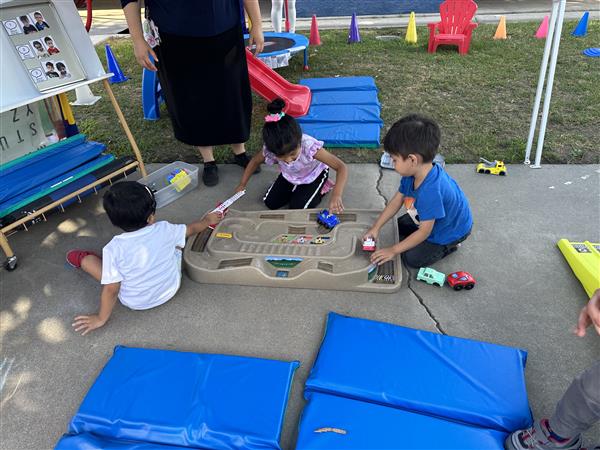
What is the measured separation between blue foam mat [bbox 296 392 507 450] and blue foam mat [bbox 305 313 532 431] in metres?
0.06

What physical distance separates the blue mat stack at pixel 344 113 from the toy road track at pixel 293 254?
1362mm

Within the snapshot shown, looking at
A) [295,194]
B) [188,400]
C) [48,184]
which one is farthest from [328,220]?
[48,184]

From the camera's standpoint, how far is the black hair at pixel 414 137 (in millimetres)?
2064

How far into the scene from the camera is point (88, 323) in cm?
230

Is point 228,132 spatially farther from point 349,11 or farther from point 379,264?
point 349,11

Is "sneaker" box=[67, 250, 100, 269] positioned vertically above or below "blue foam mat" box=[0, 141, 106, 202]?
below

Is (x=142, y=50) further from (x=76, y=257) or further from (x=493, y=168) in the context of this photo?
(x=493, y=168)

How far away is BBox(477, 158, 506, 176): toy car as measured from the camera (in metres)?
3.40

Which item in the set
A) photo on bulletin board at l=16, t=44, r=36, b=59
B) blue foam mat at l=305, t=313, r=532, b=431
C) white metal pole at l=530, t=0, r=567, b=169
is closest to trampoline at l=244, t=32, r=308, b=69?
photo on bulletin board at l=16, t=44, r=36, b=59

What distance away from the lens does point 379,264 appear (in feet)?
8.05

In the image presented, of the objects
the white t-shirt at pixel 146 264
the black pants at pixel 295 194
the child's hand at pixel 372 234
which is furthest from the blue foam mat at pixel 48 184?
the child's hand at pixel 372 234

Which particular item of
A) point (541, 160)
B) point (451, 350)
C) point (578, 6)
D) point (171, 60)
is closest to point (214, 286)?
point (451, 350)

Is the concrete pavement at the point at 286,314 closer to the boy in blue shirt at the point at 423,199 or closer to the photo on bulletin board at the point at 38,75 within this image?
the boy in blue shirt at the point at 423,199

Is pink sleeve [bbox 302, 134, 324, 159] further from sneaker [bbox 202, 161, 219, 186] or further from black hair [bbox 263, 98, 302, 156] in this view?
sneaker [bbox 202, 161, 219, 186]
